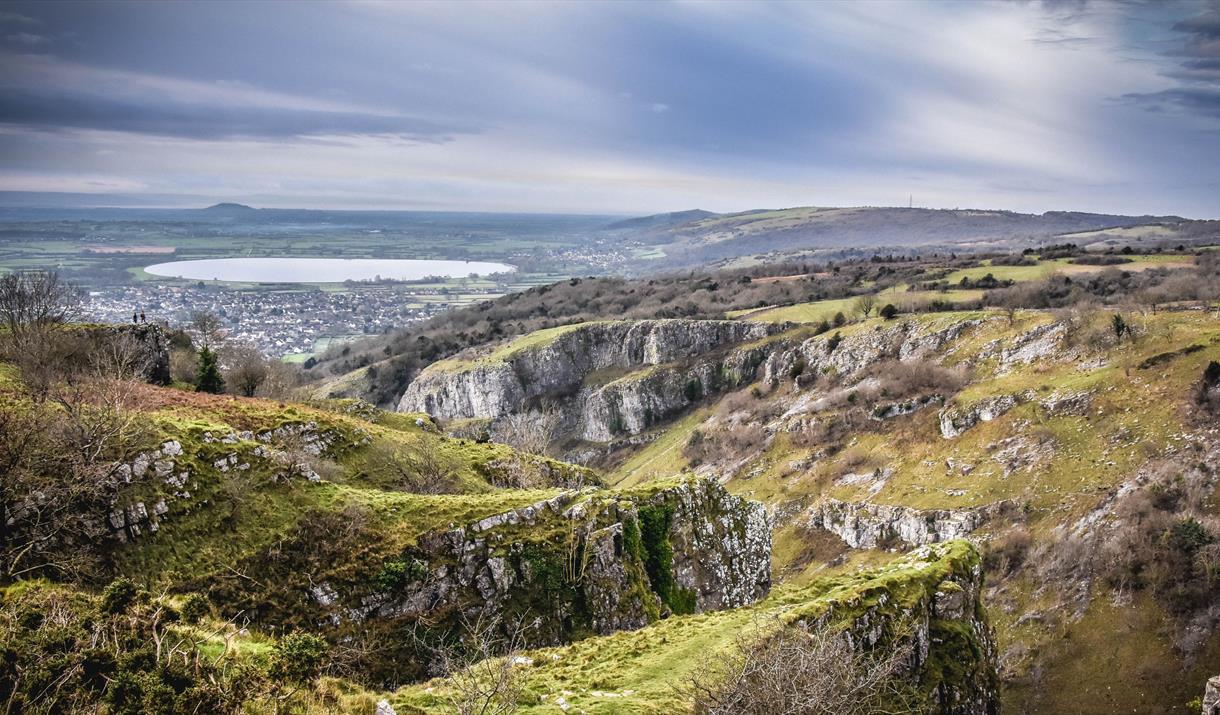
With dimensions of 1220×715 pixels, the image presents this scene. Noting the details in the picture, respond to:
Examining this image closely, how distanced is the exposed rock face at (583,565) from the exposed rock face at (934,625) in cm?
785

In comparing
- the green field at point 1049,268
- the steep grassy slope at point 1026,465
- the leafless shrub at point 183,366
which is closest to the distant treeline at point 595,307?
the green field at point 1049,268

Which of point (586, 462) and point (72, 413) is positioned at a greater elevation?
point (72, 413)

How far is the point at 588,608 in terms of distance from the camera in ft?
80.3

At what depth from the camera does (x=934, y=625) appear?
21750 millimetres

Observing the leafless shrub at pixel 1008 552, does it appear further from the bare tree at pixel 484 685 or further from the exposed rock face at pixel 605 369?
the exposed rock face at pixel 605 369

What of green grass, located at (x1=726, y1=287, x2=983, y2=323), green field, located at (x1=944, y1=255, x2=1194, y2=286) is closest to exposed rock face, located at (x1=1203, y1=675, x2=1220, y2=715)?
green grass, located at (x1=726, y1=287, x2=983, y2=323)

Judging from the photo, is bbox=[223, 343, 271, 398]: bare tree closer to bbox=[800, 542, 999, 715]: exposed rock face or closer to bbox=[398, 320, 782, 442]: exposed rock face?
bbox=[800, 542, 999, 715]: exposed rock face

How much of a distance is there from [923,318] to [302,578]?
283 feet

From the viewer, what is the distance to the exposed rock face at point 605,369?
123 m

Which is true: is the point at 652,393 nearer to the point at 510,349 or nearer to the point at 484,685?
the point at 510,349

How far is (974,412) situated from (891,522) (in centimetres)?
1449

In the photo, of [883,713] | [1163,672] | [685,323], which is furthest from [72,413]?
[685,323]

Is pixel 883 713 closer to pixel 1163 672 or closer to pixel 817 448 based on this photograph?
pixel 1163 672

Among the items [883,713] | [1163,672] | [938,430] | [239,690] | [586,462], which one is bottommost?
[586,462]
